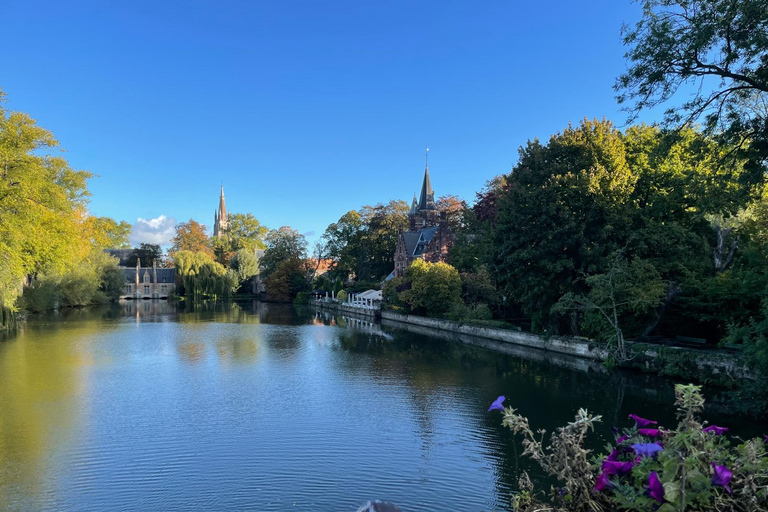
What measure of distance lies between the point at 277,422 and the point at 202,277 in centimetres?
6029

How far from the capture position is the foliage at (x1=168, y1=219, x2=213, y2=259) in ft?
270

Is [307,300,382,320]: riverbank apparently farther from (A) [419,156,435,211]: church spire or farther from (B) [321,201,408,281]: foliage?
(A) [419,156,435,211]: church spire

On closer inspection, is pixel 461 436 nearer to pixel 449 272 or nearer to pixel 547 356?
pixel 547 356

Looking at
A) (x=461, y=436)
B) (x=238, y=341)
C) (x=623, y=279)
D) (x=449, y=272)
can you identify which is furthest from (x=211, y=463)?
(x=449, y=272)

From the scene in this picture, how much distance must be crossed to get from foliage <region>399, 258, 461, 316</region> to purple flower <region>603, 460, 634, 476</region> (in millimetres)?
29394

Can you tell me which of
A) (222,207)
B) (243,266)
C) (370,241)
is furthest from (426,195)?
(222,207)

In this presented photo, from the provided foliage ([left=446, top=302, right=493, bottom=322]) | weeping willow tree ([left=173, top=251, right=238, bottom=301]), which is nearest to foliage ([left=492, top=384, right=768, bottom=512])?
foliage ([left=446, top=302, right=493, bottom=322])

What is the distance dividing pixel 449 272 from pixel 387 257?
29.9m

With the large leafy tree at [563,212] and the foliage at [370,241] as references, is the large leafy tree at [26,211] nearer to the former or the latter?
the large leafy tree at [563,212]

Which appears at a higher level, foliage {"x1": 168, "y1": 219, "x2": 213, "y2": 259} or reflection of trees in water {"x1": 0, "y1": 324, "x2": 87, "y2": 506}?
foliage {"x1": 168, "y1": 219, "x2": 213, "y2": 259}

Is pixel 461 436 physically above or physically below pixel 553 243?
below

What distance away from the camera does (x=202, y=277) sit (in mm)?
67250

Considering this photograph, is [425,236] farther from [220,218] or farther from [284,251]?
[220,218]

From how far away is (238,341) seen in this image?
26406 mm
